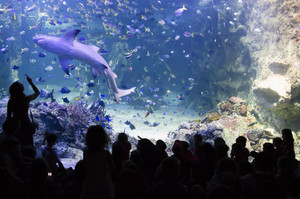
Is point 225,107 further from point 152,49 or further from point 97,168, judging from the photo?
point 152,49

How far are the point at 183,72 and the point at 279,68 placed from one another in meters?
12.9

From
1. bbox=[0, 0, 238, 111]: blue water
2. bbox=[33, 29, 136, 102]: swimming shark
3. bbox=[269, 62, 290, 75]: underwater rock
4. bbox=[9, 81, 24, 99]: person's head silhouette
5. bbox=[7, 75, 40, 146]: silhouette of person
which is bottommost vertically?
bbox=[7, 75, 40, 146]: silhouette of person

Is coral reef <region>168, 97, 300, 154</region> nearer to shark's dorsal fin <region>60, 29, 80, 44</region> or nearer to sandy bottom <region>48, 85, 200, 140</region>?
sandy bottom <region>48, 85, 200, 140</region>

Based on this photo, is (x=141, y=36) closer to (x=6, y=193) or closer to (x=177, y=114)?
(x=177, y=114)

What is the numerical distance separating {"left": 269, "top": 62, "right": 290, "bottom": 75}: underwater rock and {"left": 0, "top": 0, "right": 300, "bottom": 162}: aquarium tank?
0.16 feet

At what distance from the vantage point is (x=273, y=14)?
12.5m

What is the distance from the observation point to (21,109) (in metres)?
3.33

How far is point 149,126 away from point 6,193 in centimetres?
1047

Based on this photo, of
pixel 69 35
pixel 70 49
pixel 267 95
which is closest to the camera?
pixel 69 35

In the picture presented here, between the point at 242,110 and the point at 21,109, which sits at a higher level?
the point at 242,110

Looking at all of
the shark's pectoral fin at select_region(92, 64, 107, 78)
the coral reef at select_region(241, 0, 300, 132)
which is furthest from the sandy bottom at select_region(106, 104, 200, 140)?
the coral reef at select_region(241, 0, 300, 132)

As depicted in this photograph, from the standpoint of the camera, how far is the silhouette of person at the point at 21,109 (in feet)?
10.7

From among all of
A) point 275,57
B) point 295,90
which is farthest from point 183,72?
point 295,90

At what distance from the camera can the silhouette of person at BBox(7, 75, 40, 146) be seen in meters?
3.26
